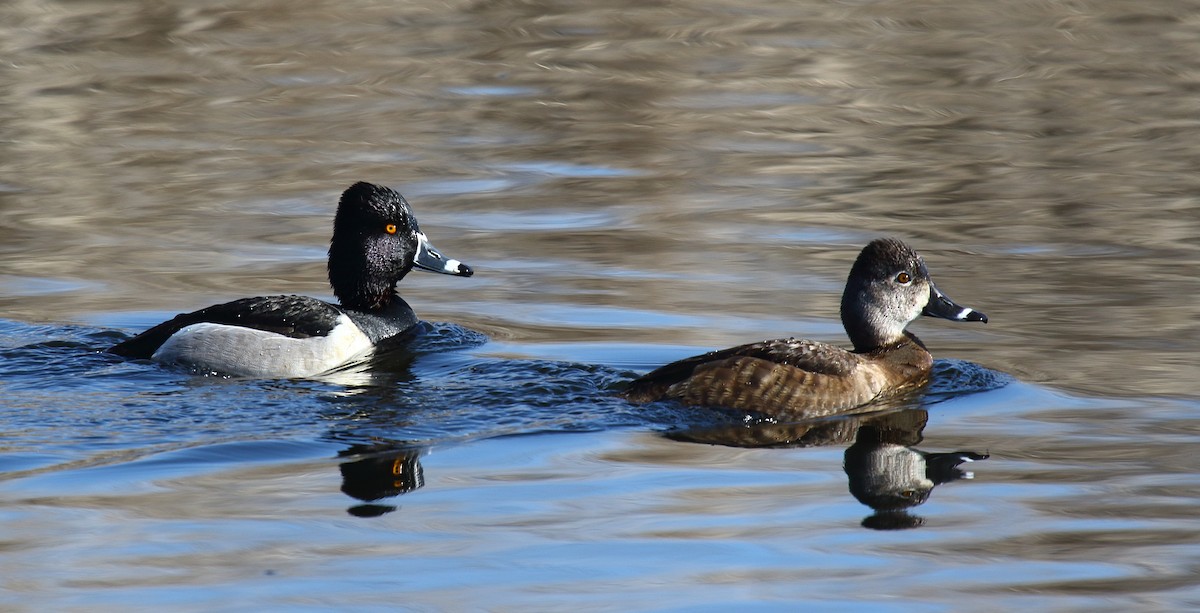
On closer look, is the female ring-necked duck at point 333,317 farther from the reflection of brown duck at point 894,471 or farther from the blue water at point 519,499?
the reflection of brown duck at point 894,471

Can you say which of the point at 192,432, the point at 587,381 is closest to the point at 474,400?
the point at 587,381

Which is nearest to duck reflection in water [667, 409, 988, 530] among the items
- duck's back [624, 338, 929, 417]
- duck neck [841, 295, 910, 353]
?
duck's back [624, 338, 929, 417]

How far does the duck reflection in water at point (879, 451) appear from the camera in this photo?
6652 millimetres

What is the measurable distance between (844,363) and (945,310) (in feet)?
3.25

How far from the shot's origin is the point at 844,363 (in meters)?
8.30

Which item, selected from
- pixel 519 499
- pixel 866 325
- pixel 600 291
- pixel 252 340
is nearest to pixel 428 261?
pixel 600 291

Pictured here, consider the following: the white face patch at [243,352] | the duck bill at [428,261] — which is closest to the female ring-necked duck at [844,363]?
the white face patch at [243,352]

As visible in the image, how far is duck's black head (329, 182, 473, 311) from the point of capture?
417 inches

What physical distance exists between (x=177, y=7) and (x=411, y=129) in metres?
6.95

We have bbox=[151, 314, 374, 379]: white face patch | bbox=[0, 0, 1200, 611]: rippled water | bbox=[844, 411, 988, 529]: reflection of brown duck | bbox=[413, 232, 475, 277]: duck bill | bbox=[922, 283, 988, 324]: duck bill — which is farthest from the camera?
bbox=[413, 232, 475, 277]: duck bill

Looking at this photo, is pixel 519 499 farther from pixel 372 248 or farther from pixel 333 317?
pixel 372 248

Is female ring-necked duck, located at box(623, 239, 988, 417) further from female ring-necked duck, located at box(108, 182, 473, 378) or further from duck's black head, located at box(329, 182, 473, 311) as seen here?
duck's black head, located at box(329, 182, 473, 311)

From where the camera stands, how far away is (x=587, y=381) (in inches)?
343

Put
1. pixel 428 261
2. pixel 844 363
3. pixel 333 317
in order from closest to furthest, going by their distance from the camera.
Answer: pixel 844 363 → pixel 333 317 → pixel 428 261
